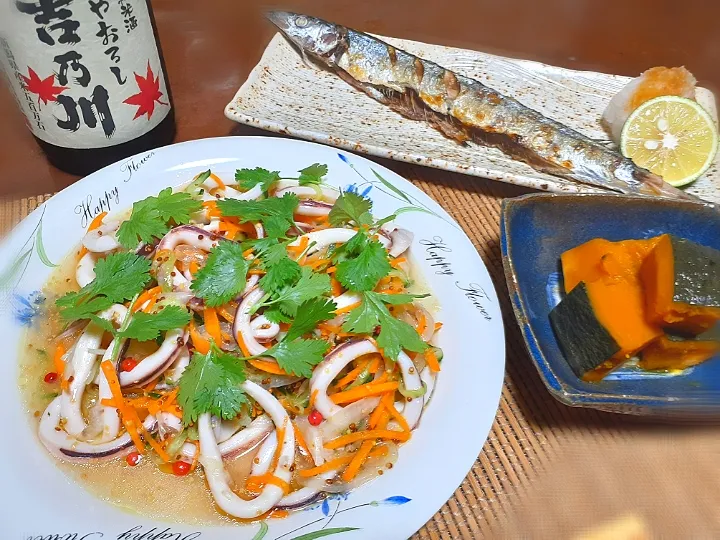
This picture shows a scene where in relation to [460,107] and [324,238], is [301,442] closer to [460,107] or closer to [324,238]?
[324,238]

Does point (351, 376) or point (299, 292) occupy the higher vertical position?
point (299, 292)

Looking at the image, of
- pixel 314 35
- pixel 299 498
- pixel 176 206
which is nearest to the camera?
pixel 299 498

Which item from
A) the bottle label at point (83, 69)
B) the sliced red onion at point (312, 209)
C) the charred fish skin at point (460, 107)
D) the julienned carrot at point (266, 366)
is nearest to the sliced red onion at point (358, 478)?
the julienned carrot at point (266, 366)

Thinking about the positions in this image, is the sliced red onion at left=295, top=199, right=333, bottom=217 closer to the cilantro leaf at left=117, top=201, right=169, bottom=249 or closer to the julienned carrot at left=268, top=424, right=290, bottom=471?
the cilantro leaf at left=117, top=201, right=169, bottom=249

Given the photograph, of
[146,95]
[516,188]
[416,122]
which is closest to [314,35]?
[416,122]

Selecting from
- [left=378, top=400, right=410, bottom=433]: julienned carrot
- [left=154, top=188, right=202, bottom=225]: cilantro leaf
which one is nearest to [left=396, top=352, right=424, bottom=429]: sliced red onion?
[left=378, top=400, right=410, bottom=433]: julienned carrot

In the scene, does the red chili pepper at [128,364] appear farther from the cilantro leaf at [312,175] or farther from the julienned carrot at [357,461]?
the cilantro leaf at [312,175]
